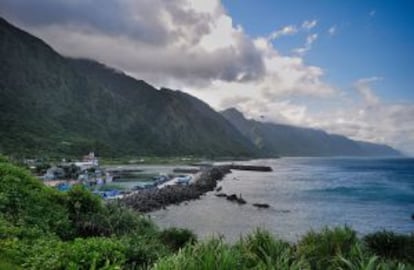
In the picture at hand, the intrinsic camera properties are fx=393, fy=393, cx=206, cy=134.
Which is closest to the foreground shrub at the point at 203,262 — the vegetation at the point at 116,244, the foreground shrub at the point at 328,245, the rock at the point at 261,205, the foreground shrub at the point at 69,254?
the vegetation at the point at 116,244

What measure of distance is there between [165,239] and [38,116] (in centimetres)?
16049

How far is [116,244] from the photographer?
8555mm

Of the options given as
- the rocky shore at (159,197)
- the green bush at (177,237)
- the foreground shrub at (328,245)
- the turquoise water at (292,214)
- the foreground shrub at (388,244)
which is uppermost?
the foreground shrub at (328,245)

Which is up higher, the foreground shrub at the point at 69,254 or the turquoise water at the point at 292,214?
the foreground shrub at the point at 69,254

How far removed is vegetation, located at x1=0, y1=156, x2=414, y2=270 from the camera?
20.3 feet

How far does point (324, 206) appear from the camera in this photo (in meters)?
52.0

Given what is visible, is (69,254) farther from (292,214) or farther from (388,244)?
(292,214)

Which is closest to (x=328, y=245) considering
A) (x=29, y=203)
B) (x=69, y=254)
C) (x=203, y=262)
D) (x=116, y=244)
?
(x=116, y=244)

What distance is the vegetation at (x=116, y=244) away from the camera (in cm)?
620

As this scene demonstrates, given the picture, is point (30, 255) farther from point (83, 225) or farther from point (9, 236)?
point (83, 225)

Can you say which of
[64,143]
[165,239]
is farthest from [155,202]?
[64,143]

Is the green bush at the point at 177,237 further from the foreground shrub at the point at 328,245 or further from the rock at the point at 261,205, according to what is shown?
the rock at the point at 261,205

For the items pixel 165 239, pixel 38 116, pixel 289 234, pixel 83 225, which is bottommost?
pixel 289 234

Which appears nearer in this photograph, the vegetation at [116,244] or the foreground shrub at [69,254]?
the vegetation at [116,244]
